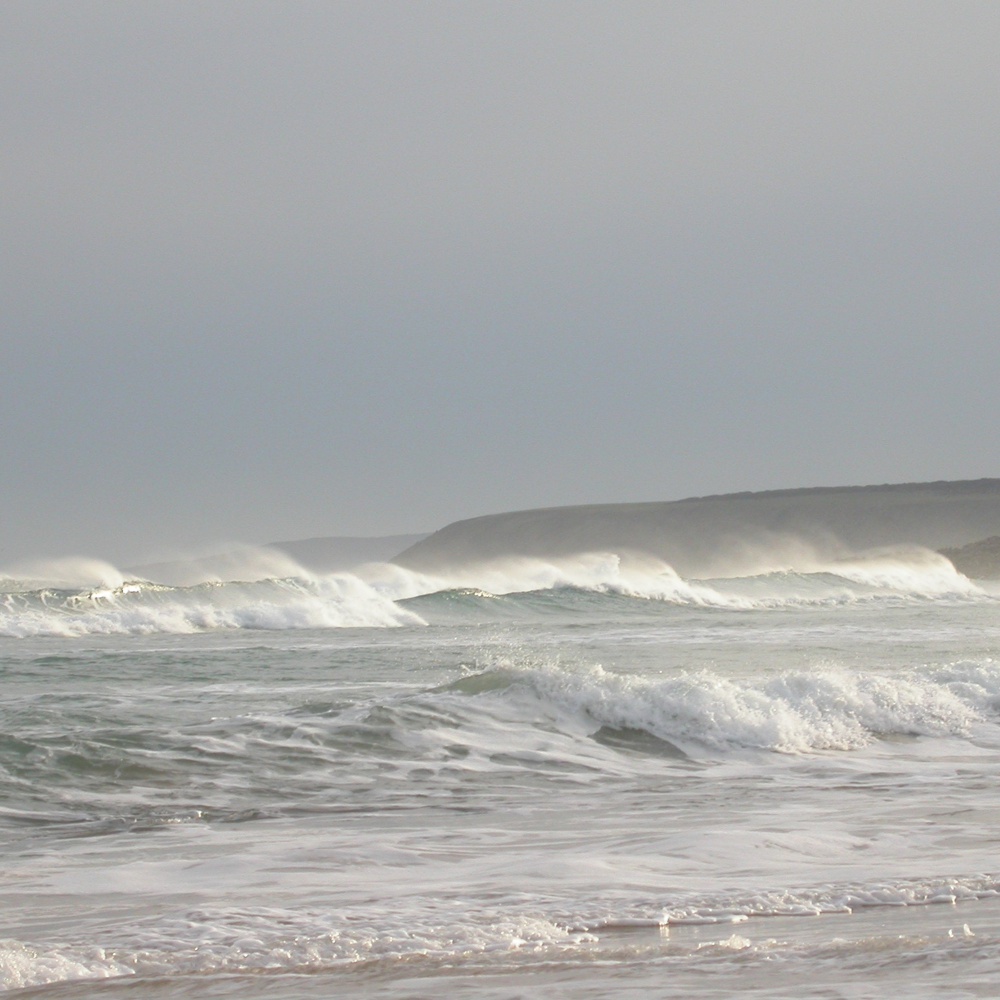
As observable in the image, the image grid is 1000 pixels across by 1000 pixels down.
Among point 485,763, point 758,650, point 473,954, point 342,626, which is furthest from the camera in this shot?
point 342,626

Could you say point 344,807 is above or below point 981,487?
below

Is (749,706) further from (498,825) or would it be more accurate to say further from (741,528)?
(741,528)

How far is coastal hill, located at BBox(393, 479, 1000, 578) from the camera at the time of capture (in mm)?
84500

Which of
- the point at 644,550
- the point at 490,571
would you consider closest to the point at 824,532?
the point at 644,550

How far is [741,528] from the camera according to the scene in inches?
3622

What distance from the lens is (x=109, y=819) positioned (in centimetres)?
772

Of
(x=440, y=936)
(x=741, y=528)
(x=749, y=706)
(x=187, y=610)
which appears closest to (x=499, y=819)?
(x=440, y=936)

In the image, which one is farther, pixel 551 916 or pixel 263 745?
pixel 263 745

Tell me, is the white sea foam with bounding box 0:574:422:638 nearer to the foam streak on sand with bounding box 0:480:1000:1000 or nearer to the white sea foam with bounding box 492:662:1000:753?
the foam streak on sand with bounding box 0:480:1000:1000

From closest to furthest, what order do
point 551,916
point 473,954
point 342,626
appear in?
1. point 473,954
2. point 551,916
3. point 342,626

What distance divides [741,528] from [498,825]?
8601 cm

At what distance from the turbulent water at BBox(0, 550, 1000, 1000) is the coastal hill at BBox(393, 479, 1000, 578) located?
63.8m

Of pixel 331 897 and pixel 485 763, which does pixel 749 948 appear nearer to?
pixel 331 897

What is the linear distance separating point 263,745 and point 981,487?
93.7 metres
